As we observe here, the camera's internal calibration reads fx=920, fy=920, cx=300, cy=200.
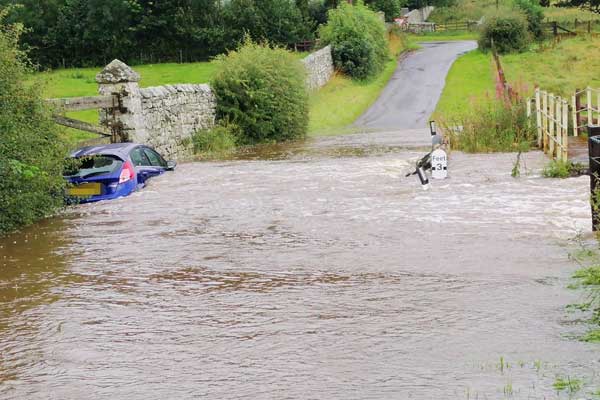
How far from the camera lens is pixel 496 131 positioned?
23219mm

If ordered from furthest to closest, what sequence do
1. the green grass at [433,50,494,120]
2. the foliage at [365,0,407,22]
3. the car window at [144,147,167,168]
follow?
1. the foliage at [365,0,407,22]
2. the green grass at [433,50,494,120]
3. the car window at [144,147,167,168]

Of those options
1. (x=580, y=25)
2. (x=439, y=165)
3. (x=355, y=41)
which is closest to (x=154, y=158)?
(x=439, y=165)

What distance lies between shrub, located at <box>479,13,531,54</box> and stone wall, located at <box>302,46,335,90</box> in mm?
10903

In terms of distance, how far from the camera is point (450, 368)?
7156 mm

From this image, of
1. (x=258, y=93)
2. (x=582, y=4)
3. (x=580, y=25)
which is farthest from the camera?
(x=582, y=4)

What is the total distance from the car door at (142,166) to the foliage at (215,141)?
314 inches

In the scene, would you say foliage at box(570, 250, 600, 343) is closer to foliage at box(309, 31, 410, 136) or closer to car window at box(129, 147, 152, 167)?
car window at box(129, 147, 152, 167)

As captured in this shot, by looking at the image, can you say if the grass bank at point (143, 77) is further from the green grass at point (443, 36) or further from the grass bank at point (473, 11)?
→ the grass bank at point (473, 11)

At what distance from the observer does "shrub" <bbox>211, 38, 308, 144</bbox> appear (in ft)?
99.9

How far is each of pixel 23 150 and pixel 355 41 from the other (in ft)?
128

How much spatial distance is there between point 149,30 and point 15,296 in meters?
49.8

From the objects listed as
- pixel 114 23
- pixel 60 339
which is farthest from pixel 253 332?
pixel 114 23

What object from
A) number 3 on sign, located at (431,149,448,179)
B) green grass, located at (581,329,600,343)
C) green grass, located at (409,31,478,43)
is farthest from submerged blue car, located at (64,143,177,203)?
green grass, located at (409,31,478,43)

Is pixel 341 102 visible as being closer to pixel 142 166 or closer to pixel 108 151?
pixel 142 166
